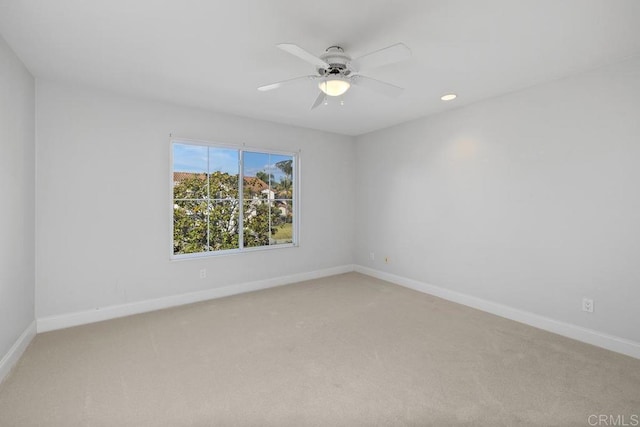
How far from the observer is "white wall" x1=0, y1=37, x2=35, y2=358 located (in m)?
2.20

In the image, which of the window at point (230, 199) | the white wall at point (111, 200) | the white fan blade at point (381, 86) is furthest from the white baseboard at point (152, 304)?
the white fan blade at point (381, 86)

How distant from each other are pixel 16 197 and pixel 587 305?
5.09m

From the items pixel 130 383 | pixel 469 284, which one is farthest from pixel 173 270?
pixel 469 284

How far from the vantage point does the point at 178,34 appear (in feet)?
6.98

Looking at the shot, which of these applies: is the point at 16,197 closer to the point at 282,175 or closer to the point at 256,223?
the point at 256,223

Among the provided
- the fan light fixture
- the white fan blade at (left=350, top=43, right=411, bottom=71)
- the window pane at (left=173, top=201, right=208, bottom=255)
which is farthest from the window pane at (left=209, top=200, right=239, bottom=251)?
the white fan blade at (left=350, top=43, right=411, bottom=71)

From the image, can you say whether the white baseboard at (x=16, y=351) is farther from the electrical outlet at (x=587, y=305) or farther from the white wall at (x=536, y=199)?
the electrical outlet at (x=587, y=305)

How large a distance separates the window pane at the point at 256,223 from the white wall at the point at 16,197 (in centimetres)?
230

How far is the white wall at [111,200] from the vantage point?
2977mm

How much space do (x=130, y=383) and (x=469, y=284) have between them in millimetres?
3606

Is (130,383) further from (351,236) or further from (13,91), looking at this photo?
(351,236)

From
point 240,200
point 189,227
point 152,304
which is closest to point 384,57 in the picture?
point 240,200

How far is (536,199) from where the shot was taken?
10.1ft

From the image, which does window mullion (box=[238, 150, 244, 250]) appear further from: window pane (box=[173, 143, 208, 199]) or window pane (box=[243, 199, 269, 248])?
window pane (box=[173, 143, 208, 199])
